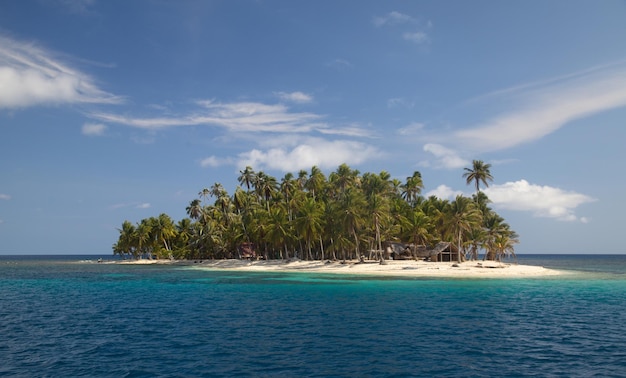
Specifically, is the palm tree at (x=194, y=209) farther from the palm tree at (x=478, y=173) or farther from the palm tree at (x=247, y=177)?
the palm tree at (x=478, y=173)

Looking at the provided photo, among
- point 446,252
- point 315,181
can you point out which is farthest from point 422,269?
point 315,181

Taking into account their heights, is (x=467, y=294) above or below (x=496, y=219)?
below

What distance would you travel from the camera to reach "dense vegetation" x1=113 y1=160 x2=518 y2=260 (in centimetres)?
8269

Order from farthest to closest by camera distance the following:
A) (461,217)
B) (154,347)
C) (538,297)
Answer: (461,217)
(538,297)
(154,347)

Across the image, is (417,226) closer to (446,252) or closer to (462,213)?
(446,252)

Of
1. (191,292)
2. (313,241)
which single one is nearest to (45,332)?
(191,292)

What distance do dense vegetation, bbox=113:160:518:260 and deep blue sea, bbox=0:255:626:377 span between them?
133ft

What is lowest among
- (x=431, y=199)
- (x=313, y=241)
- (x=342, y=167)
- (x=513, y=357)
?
(x=513, y=357)

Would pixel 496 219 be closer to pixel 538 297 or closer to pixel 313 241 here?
pixel 313 241

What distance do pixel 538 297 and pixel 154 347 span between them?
36.6m

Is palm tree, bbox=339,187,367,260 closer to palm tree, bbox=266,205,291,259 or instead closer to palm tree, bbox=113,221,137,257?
palm tree, bbox=266,205,291,259

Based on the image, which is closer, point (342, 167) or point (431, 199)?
point (431, 199)

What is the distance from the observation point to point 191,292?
47250mm

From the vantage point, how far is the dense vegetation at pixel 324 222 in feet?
271
